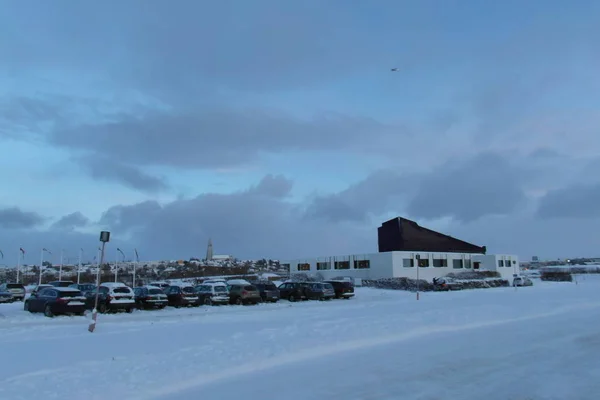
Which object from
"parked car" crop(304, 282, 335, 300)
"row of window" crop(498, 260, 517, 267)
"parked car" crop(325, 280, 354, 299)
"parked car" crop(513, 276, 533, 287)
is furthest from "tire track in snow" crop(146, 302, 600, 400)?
"row of window" crop(498, 260, 517, 267)

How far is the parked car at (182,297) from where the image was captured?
31.3 m

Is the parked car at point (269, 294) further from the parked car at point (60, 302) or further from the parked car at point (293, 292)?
the parked car at point (60, 302)

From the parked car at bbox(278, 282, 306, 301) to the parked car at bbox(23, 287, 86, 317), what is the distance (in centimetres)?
1590

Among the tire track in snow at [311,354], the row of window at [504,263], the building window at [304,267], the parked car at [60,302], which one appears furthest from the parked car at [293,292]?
the row of window at [504,263]

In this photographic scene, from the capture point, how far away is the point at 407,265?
63.1m

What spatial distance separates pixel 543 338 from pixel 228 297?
832 inches

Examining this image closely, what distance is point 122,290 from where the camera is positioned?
27.5m

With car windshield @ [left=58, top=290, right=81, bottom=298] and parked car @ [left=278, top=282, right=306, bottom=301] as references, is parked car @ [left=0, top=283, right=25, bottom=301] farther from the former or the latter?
parked car @ [left=278, top=282, right=306, bottom=301]

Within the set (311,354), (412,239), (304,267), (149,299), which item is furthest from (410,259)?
(311,354)

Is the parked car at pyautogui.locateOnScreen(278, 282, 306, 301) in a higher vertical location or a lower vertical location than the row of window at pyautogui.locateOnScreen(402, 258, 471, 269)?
lower

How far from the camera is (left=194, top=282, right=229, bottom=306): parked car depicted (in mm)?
32688

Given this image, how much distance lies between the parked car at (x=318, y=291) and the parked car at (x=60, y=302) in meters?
16.8

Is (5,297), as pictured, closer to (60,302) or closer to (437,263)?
(60,302)

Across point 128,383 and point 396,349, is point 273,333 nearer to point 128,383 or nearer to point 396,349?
point 396,349
